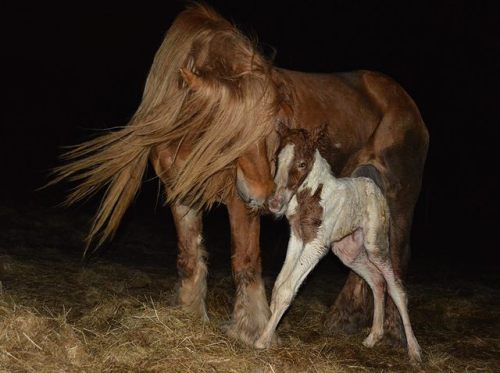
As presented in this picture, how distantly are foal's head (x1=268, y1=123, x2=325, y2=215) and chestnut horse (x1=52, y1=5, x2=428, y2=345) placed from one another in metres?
0.09

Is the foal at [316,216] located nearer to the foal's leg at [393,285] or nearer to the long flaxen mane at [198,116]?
the foal's leg at [393,285]

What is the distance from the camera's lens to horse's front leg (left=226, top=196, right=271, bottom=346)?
13.0 feet

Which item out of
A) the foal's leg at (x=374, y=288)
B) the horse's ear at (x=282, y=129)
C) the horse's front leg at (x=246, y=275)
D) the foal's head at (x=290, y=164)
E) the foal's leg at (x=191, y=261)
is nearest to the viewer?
the foal's head at (x=290, y=164)

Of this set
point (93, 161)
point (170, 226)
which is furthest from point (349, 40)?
point (93, 161)

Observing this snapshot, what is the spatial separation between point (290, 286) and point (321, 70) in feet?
22.9

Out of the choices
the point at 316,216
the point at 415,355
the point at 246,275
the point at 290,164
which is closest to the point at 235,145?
the point at 290,164

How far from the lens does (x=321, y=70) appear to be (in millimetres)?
10102

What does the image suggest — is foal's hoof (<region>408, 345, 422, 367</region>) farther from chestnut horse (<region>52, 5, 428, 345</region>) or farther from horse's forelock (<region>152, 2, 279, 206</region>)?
horse's forelock (<region>152, 2, 279, 206</region>)

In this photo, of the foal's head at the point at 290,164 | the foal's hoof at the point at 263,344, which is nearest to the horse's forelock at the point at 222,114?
the foal's head at the point at 290,164

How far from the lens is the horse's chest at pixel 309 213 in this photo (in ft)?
11.7

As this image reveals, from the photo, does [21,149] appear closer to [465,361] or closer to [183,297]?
Result: [183,297]

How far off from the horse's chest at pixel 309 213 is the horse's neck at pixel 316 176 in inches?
0.9

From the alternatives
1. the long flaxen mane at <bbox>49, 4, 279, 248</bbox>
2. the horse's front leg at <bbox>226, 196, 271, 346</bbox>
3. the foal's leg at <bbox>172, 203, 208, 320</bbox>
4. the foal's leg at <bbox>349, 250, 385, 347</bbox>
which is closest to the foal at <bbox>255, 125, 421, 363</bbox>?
the foal's leg at <bbox>349, 250, 385, 347</bbox>

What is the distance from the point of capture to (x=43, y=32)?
10656 millimetres
